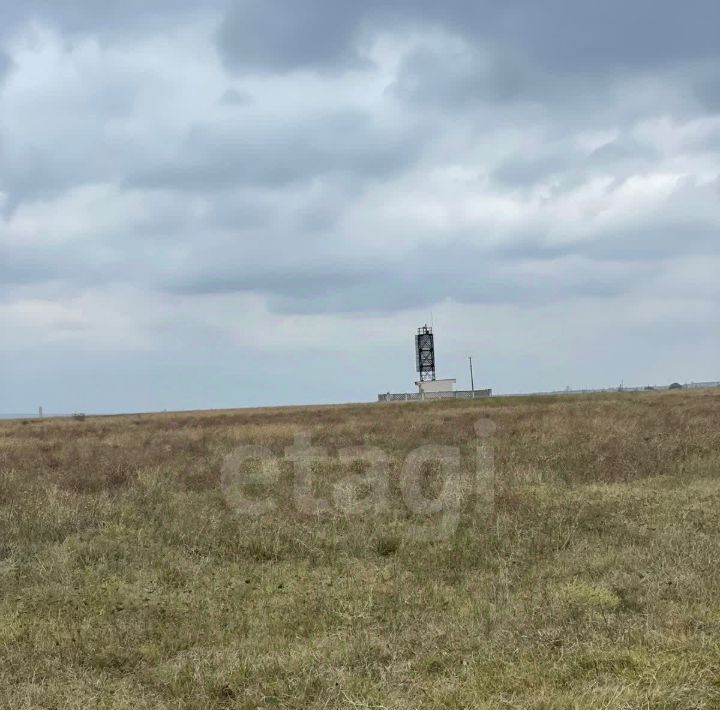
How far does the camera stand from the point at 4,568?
8242 mm

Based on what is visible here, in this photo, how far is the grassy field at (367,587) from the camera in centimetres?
492

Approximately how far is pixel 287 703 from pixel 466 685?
1.20 meters

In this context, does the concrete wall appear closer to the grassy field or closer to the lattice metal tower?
the lattice metal tower

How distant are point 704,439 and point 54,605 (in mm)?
16316

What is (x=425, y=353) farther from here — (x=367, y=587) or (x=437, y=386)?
(x=367, y=587)

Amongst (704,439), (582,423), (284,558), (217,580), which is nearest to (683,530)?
(284,558)

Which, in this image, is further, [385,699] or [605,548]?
[605,548]

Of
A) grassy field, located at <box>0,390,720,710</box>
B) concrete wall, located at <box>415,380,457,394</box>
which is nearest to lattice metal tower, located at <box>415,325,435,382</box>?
concrete wall, located at <box>415,380,457,394</box>

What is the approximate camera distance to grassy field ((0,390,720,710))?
4922 millimetres

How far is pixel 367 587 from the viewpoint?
7.41 meters

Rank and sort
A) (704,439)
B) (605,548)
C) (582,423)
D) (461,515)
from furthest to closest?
(582,423), (704,439), (461,515), (605,548)

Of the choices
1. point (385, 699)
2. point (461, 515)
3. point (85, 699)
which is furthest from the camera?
point (461, 515)

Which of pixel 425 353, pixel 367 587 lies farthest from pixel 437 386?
pixel 367 587

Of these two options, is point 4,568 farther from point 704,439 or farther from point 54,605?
point 704,439
